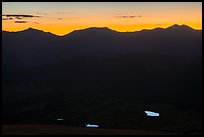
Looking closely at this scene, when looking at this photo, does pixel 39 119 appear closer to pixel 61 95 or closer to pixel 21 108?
pixel 21 108

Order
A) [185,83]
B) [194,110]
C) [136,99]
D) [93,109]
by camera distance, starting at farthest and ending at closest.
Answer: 1. [185,83]
2. [136,99]
3. [93,109]
4. [194,110]

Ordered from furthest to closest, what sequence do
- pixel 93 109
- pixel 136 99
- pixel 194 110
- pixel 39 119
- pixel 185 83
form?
1. pixel 185 83
2. pixel 136 99
3. pixel 93 109
4. pixel 194 110
5. pixel 39 119

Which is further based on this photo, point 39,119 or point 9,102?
point 9,102

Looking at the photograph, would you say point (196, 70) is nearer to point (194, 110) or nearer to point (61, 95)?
point (194, 110)

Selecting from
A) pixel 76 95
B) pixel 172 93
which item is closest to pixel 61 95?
pixel 76 95

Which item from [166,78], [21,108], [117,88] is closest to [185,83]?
[166,78]

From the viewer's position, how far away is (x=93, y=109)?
145 meters

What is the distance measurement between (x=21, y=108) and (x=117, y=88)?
226ft

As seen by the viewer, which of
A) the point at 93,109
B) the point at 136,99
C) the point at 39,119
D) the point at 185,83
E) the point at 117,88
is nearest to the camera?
the point at 39,119

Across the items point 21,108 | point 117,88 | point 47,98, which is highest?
point 117,88

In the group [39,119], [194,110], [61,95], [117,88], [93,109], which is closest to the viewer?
[39,119]

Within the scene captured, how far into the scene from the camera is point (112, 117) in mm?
125438

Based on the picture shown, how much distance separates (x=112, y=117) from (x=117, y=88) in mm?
73282

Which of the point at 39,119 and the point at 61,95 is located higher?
the point at 61,95
